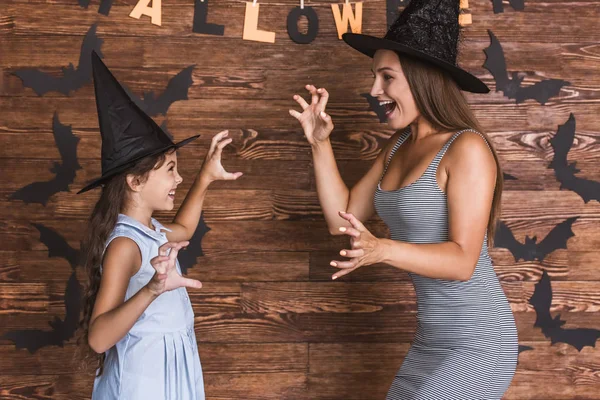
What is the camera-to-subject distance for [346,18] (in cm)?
244

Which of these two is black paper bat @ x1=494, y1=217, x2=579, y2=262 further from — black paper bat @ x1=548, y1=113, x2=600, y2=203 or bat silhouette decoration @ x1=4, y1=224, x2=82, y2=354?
bat silhouette decoration @ x1=4, y1=224, x2=82, y2=354

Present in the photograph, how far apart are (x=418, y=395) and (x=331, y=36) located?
130 cm

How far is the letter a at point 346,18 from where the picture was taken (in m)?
2.44

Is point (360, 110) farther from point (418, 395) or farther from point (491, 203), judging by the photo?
point (418, 395)

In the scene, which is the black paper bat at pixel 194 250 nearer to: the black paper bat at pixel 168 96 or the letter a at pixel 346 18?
the black paper bat at pixel 168 96

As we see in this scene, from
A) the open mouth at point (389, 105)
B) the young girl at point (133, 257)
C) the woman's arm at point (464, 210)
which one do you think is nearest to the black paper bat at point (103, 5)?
the young girl at point (133, 257)

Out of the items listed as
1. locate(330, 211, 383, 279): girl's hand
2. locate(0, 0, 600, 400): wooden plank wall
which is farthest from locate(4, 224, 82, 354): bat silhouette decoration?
locate(330, 211, 383, 279): girl's hand

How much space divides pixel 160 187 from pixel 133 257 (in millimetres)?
209

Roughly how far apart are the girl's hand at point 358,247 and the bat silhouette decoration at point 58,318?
4.25 ft

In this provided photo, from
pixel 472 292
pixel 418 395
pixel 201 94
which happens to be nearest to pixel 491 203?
pixel 472 292

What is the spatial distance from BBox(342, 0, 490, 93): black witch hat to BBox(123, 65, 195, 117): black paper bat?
0.82m

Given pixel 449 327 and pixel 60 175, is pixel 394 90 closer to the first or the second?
pixel 449 327

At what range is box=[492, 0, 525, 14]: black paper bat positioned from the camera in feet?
8.20

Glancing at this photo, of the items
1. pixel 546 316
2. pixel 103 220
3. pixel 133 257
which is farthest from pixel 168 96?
pixel 546 316
